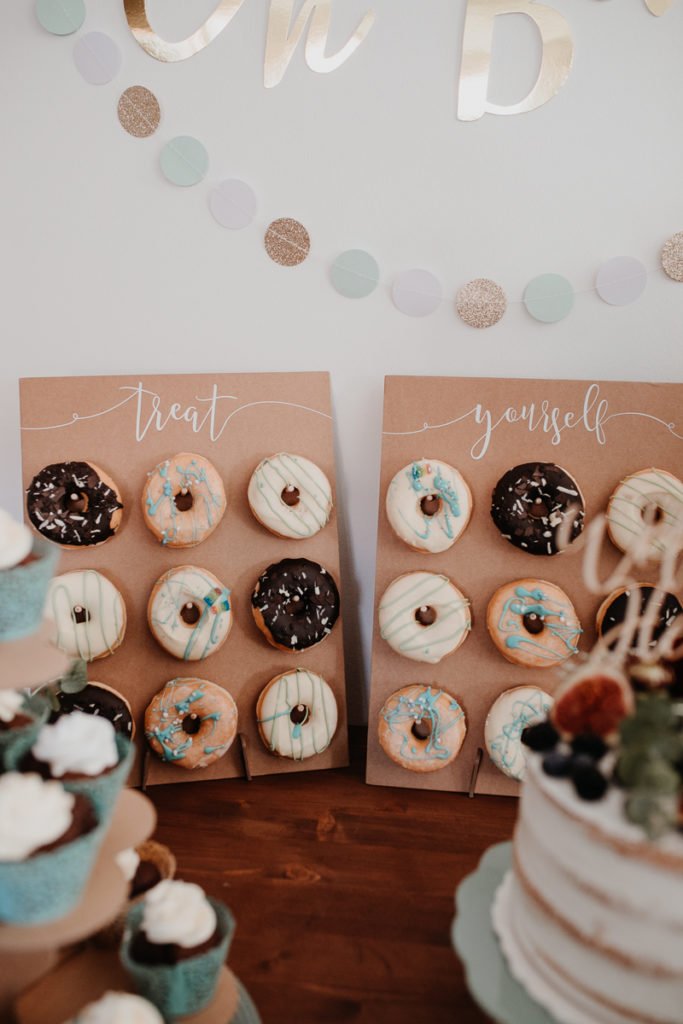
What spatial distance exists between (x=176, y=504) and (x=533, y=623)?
0.96 meters

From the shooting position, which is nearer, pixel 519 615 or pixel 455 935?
pixel 455 935

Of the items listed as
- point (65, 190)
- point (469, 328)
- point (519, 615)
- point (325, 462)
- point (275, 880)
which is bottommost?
point (275, 880)

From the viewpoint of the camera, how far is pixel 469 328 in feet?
6.73

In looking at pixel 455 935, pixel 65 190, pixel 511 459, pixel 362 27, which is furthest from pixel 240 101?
pixel 455 935

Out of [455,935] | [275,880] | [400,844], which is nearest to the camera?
[455,935]

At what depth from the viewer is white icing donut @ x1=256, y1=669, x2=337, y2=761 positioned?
2.00 m

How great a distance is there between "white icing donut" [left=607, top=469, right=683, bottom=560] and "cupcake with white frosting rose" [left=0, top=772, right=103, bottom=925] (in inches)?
52.9

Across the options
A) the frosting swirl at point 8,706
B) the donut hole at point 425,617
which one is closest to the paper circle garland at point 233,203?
the donut hole at point 425,617

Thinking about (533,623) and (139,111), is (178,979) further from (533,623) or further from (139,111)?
(139,111)

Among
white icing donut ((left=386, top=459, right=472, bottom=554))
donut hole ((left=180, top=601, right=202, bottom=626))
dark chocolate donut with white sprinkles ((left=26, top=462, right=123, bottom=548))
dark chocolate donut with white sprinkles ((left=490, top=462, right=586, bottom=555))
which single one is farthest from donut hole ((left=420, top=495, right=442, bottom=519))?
dark chocolate donut with white sprinkles ((left=26, top=462, right=123, bottom=548))

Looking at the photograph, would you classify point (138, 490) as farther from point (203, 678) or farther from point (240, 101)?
point (240, 101)

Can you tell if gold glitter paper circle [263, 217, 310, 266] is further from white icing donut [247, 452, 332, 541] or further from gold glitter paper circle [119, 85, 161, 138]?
white icing donut [247, 452, 332, 541]

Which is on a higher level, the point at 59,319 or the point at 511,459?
the point at 59,319

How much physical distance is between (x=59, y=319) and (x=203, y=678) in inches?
41.7
